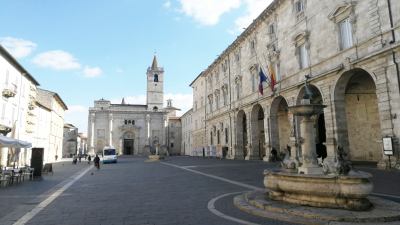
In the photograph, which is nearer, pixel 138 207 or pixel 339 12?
pixel 138 207

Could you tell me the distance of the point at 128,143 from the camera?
78.2 metres

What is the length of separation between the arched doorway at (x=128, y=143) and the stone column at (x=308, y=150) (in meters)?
72.8

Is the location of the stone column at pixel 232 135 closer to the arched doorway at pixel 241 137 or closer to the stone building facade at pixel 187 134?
the arched doorway at pixel 241 137

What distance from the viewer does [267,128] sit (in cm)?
2791

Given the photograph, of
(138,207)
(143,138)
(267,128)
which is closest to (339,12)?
(267,128)

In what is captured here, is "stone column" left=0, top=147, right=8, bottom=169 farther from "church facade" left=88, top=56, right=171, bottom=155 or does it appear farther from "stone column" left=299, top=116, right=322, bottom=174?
"church facade" left=88, top=56, right=171, bottom=155

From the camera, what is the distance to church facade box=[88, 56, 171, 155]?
7550 centimetres

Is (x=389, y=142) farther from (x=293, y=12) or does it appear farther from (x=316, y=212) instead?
(x=293, y=12)

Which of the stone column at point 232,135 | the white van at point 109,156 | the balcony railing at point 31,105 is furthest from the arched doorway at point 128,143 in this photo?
the balcony railing at point 31,105

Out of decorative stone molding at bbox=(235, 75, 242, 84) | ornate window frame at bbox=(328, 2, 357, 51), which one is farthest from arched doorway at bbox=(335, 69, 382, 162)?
decorative stone molding at bbox=(235, 75, 242, 84)

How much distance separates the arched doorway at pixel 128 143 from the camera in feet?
254

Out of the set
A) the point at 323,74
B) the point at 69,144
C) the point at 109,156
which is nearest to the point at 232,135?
the point at 109,156

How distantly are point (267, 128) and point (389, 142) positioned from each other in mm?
13441

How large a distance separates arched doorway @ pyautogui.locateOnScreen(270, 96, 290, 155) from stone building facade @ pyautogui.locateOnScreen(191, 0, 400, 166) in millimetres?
98
